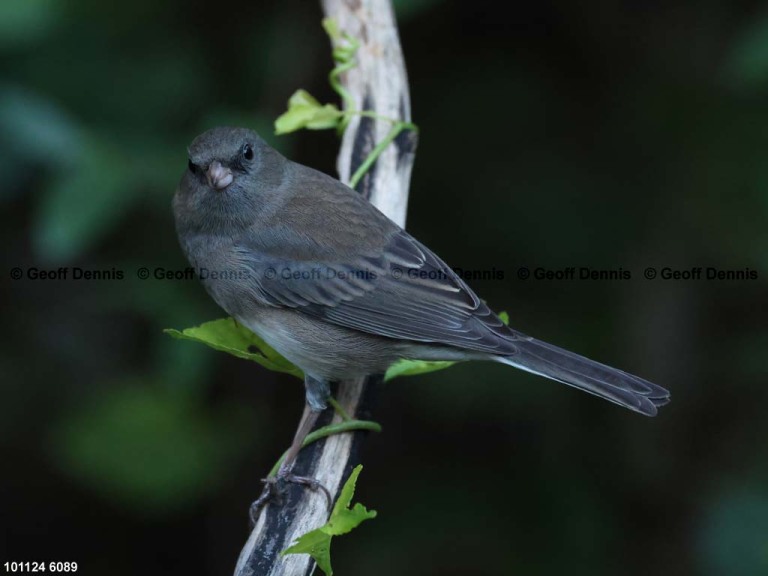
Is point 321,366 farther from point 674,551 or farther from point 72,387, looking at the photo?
point 674,551

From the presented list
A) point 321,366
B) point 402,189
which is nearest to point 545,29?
point 402,189

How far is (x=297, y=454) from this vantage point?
262 cm

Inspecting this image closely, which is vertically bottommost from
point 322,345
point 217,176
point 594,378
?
point 594,378

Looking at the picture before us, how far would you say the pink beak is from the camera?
9.53ft

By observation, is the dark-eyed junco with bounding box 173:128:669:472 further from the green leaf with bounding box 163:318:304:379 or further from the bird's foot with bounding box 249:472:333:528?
the bird's foot with bounding box 249:472:333:528

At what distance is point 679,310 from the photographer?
391 cm

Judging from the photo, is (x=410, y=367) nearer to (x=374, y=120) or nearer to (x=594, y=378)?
(x=594, y=378)

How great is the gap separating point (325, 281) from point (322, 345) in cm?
22

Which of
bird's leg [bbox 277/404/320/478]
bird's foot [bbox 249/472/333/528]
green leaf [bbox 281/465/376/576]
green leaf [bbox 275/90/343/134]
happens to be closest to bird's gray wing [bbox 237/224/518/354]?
bird's leg [bbox 277/404/320/478]

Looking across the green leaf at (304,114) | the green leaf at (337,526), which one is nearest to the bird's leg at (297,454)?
the green leaf at (337,526)

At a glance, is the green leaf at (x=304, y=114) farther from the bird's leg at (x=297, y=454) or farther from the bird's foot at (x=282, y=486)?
the bird's foot at (x=282, y=486)

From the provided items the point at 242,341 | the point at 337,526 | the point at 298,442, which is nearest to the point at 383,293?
the point at 242,341

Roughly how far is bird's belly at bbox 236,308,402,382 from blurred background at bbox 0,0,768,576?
0.66 meters

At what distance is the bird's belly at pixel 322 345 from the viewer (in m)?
2.76
